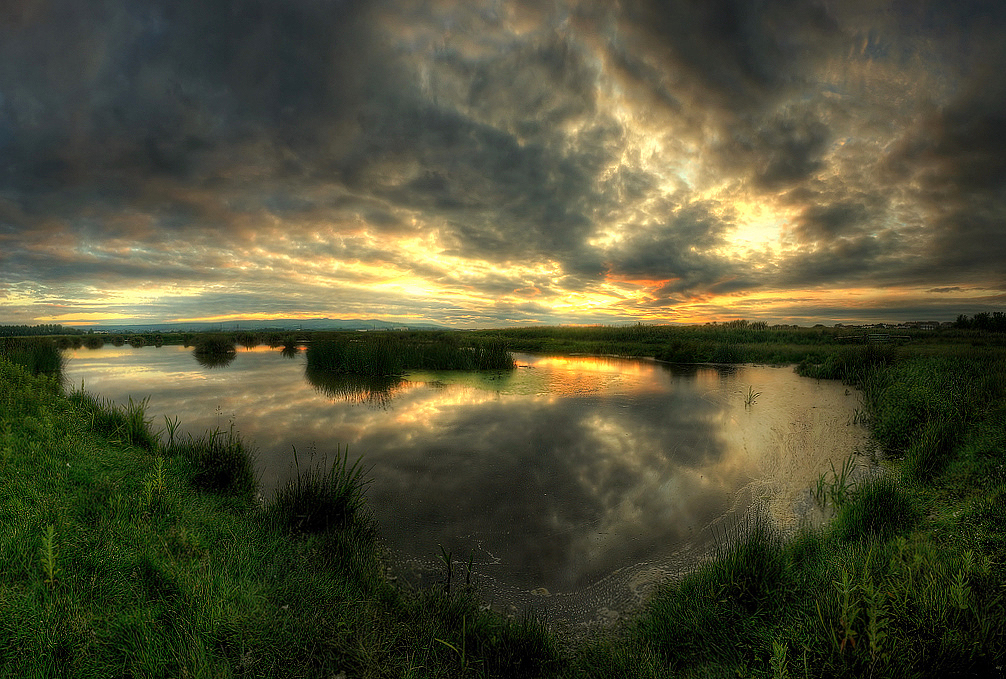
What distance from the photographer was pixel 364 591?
10.7 ft

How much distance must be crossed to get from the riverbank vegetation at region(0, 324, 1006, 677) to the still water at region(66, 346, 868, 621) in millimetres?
589

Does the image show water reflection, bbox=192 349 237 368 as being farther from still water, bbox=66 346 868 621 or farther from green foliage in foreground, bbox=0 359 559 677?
green foliage in foreground, bbox=0 359 559 677

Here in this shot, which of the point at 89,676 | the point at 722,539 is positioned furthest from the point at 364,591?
the point at 722,539

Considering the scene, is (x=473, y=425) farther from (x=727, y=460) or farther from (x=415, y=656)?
(x=415, y=656)

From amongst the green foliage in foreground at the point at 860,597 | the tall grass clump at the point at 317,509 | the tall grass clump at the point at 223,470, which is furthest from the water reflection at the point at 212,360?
the green foliage in foreground at the point at 860,597

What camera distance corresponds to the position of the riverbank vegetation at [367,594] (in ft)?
7.18

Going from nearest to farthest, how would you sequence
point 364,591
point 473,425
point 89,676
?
point 89,676
point 364,591
point 473,425

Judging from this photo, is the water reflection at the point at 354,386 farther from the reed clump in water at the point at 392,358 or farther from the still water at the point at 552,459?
the reed clump in water at the point at 392,358

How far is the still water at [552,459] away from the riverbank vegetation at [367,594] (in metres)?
0.59

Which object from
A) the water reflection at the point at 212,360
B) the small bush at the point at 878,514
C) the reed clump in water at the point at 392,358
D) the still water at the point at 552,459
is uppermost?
the reed clump in water at the point at 392,358

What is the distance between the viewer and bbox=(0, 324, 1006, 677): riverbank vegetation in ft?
7.18

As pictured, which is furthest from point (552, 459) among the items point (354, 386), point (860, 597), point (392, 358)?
point (392, 358)

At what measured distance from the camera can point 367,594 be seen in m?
3.19

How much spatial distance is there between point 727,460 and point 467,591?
589 cm
